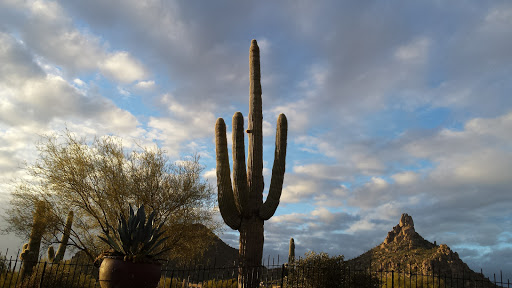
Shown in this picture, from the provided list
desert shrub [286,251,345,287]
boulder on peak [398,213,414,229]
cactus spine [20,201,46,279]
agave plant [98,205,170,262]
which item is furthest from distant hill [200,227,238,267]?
agave plant [98,205,170,262]

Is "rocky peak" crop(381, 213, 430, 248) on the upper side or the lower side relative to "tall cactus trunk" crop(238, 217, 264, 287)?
upper

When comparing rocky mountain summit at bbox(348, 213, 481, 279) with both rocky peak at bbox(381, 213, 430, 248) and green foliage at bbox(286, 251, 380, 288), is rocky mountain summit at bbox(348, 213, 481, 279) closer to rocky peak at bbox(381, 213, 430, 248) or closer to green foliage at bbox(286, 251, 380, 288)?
rocky peak at bbox(381, 213, 430, 248)

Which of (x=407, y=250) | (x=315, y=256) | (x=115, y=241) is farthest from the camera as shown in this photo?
(x=407, y=250)

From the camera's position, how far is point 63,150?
Result: 16719mm

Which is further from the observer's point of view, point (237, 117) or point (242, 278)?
point (237, 117)

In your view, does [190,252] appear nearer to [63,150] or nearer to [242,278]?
[242,278]

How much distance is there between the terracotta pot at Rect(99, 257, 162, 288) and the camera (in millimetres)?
7059

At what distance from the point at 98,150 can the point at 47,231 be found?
4.10 m

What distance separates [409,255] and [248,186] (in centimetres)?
2275

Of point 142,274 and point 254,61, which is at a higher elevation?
point 254,61

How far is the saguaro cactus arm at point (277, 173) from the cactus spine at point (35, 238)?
32.0ft

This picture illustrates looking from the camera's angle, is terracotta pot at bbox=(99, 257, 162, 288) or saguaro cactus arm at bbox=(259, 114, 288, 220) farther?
saguaro cactus arm at bbox=(259, 114, 288, 220)

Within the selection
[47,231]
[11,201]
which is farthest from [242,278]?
[11,201]

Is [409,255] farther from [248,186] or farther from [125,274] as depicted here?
[125,274]
